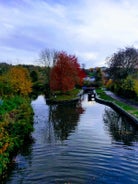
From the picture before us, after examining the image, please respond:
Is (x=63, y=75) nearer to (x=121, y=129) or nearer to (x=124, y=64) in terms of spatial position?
(x=124, y=64)

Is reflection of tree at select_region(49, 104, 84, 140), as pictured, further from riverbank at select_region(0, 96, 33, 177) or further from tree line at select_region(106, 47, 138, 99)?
tree line at select_region(106, 47, 138, 99)

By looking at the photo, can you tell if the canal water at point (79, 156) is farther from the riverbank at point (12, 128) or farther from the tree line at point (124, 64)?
the tree line at point (124, 64)

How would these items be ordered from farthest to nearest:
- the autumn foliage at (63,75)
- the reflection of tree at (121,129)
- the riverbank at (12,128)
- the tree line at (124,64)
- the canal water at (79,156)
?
1. the tree line at (124,64)
2. the autumn foliage at (63,75)
3. the reflection of tree at (121,129)
4. the riverbank at (12,128)
5. the canal water at (79,156)

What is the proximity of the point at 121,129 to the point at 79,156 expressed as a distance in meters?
12.4

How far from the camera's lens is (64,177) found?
57.0ft

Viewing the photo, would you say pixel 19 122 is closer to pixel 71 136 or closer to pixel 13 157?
pixel 13 157

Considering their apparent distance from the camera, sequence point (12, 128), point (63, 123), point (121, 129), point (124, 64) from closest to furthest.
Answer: point (12, 128) < point (121, 129) < point (63, 123) < point (124, 64)

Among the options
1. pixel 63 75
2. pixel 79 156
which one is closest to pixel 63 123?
pixel 79 156

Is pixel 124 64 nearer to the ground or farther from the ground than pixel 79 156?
farther from the ground

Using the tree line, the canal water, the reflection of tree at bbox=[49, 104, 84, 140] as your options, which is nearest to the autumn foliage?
the tree line

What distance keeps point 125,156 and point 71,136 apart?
820 centimetres

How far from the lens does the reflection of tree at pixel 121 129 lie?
93.5ft

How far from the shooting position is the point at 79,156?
21891 millimetres

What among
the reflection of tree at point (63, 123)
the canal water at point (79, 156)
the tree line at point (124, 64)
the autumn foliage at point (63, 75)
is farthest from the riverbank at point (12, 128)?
the tree line at point (124, 64)
